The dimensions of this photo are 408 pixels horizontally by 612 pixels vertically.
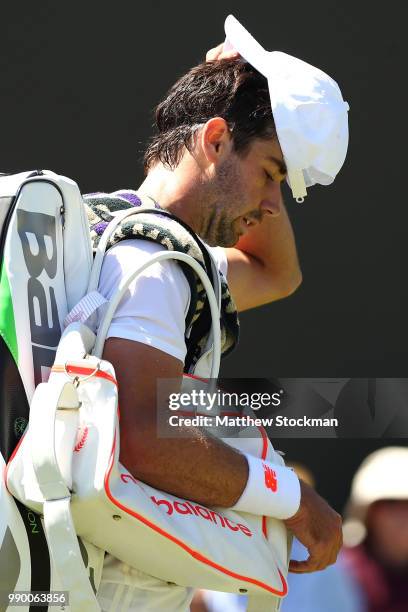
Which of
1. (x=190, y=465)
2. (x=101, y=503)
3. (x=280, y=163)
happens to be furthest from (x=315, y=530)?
(x=280, y=163)

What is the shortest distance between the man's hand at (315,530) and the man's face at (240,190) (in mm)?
528

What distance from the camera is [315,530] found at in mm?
2061

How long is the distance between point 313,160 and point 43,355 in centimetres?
69

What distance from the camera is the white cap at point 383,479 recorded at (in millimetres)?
3020

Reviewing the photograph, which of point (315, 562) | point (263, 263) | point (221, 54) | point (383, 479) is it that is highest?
point (221, 54)

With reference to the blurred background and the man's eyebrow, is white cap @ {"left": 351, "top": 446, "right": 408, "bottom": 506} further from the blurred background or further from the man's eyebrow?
the man's eyebrow

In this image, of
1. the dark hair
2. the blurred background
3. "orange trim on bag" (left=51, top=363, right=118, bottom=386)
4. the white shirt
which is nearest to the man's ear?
the dark hair

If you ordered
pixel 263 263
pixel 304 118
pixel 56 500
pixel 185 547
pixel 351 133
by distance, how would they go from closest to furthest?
pixel 56 500 → pixel 185 547 → pixel 304 118 → pixel 263 263 → pixel 351 133

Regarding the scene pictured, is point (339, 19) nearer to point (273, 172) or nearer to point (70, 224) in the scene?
point (273, 172)

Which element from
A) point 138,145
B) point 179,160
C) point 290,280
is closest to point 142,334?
point 179,160

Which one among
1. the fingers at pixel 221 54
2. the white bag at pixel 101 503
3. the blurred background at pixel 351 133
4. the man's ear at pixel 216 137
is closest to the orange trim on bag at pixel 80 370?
the white bag at pixel 101 503

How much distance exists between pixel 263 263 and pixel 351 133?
98 cm

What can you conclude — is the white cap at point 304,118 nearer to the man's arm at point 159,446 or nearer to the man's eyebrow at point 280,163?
the man's eyebrow at point 280,163

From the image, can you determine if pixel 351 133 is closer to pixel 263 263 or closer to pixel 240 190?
pixel 263 263
